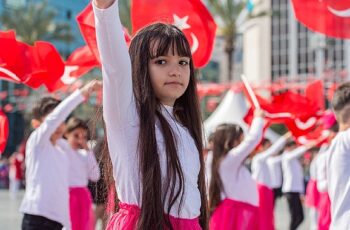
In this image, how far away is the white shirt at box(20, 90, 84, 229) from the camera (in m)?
4.97

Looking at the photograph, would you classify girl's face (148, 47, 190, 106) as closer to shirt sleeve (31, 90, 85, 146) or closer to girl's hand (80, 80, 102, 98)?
girl's hand (80, 80, 102, 98)

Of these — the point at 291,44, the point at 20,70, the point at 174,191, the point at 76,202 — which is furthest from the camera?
the point at 291,44

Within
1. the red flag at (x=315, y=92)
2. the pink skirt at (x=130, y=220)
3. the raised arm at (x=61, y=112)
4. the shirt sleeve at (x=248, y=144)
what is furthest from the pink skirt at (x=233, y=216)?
the pink skirt at (x=130, y=220)

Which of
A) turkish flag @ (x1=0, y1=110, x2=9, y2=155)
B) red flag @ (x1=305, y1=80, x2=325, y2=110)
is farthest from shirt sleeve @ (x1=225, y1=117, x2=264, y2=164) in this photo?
red flag @ (x1=305, y1=80, x2=325, y2=110)

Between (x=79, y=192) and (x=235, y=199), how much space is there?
157 centimetres

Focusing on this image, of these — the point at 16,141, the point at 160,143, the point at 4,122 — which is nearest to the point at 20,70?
the point at 4,122

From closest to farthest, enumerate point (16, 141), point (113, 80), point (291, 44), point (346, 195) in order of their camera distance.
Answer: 1. point (113, 80)
2. point (346, 195)
3. point (16, 141)
4. point (291, 44)

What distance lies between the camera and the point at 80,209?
6703 mm

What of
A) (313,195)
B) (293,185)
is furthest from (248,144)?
(293,185)

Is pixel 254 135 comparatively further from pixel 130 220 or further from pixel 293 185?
pixel 293 185

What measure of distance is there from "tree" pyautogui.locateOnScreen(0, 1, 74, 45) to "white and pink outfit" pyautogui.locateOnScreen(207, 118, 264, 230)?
24375mm

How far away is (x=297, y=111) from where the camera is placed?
8.49 m

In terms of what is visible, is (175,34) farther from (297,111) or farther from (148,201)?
(297,111)

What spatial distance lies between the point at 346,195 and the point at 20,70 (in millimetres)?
2348
